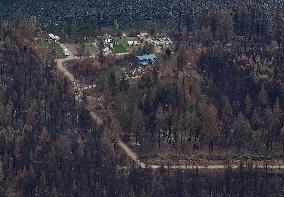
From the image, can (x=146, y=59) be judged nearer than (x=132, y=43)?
Yes

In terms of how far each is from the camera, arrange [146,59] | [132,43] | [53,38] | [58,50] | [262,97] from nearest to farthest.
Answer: [262,97], [146,59], [58,50], [132,43], [53,38]

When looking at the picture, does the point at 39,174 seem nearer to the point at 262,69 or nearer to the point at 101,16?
the point at 262,69

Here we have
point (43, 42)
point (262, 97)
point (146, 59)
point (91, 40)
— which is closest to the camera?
point (262, 97)

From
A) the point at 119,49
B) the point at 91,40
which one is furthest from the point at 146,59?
the point at 91,40

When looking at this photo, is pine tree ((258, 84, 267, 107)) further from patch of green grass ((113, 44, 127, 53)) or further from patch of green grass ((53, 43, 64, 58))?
patch of green grass ((53, 43, 64, 58))

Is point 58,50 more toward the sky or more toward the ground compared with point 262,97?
more toward the sky

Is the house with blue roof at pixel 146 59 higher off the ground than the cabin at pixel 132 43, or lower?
lower

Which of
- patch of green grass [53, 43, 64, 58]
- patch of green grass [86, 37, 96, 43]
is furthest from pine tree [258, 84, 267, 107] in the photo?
patch of green grass [53, 43, 64, 58]

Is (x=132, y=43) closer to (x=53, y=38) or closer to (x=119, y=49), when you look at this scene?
(x=119, y=49)

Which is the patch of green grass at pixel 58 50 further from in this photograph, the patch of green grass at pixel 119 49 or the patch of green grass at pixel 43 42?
the patch of green grass at pixel 119 49

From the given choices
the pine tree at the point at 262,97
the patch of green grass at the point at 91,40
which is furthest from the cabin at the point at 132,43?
the pine tree at the point at 262,97
